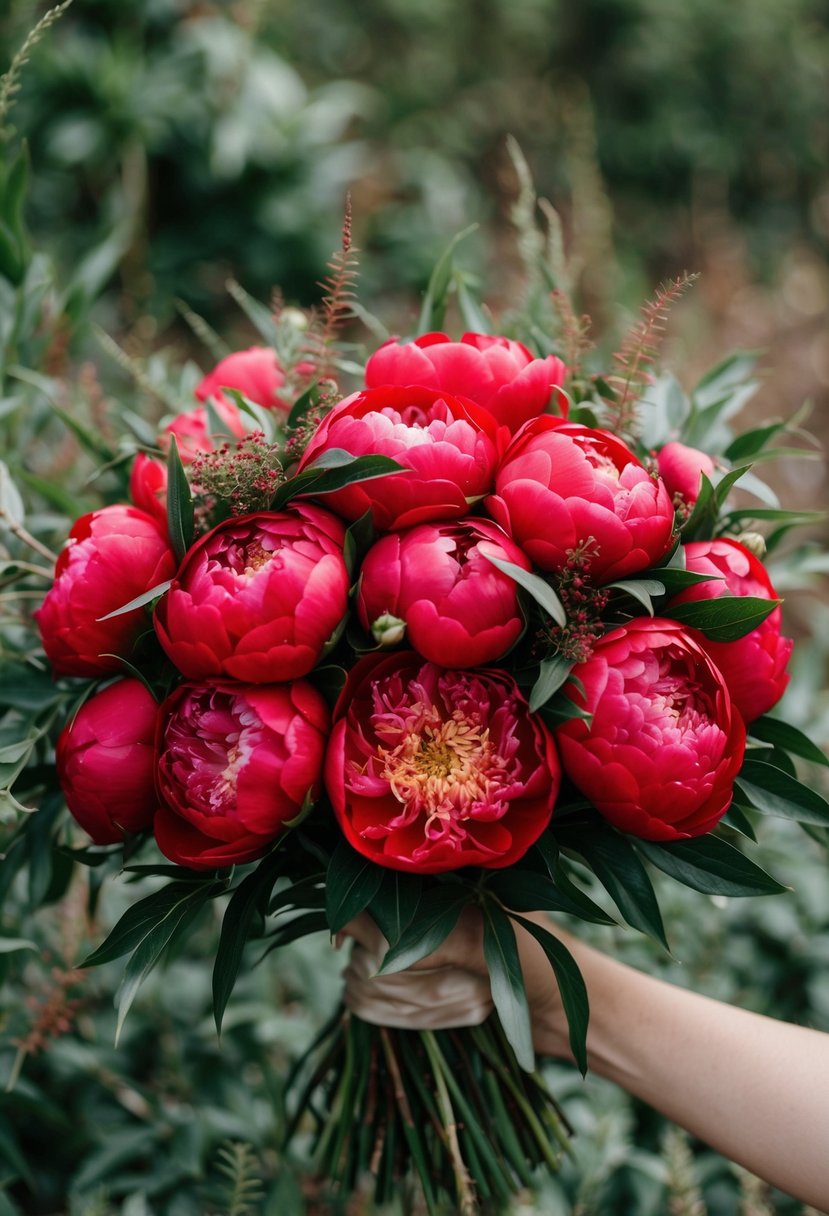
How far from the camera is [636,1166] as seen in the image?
1011 mm

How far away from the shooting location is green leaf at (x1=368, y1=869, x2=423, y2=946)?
569mm

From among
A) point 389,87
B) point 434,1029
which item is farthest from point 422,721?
point 389,87

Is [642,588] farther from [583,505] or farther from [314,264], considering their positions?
[314,264]

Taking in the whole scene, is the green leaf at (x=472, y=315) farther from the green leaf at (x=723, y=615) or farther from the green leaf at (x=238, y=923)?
the green leaf at (x=238, y=923)

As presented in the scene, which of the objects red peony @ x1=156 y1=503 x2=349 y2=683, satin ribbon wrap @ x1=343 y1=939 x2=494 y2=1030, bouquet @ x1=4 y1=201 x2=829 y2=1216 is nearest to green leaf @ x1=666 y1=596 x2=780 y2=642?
bouquet @ x1=4 y1=201 x2=829 y2=1216

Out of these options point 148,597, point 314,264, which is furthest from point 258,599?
point 314,264

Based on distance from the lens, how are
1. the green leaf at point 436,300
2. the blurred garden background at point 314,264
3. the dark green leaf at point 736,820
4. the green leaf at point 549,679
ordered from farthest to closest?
the blurred garden background at point 314,264
the green leaf at point 436,300
the dark green leaf at point 736,820
the green leaf at point 549,679

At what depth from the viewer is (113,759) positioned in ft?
1.92

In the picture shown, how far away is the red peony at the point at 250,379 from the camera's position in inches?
28.9

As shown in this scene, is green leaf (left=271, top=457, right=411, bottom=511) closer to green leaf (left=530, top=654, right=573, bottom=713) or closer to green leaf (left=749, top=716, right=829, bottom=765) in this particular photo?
green leaf (left=530, top=654, right=573, bottom=713)

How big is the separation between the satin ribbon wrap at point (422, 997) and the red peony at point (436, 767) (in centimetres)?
19

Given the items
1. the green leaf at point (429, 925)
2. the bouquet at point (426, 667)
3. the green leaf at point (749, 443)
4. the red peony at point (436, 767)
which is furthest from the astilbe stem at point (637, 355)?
the green leaf at point (429, 925)

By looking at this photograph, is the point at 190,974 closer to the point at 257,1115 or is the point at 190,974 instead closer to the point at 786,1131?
the point at 257,1115

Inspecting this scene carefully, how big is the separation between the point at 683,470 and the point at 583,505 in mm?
130
